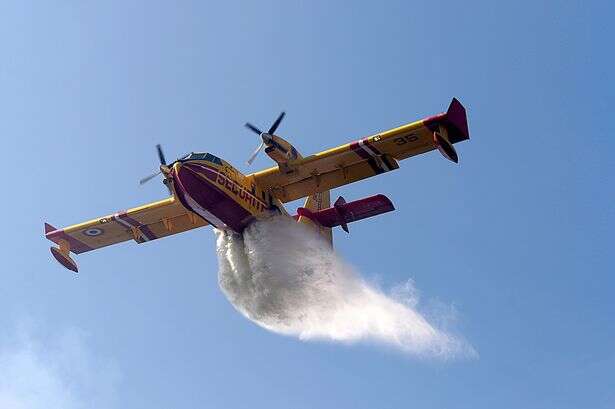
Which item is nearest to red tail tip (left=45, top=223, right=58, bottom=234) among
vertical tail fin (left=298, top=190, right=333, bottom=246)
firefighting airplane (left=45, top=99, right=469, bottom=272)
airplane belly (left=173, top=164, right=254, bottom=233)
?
firefighting airplane (left=45, top=99, right=469, bottom=272)

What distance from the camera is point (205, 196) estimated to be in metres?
27.1

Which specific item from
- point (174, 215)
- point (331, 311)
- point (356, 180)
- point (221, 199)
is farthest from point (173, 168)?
point (331, 311)

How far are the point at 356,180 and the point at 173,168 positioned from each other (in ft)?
20.2

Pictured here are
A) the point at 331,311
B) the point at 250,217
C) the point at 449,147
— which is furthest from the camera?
the point at 331,311

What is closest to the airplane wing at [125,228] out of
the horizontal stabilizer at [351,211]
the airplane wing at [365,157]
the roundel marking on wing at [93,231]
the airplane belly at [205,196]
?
the roundel marking on wing at [93,231]

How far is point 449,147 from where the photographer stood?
26.3 meters

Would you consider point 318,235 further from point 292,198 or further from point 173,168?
point 173,168

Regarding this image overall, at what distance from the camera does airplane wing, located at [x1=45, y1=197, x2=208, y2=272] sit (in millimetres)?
30750

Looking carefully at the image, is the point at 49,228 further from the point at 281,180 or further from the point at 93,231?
the point at 281,180

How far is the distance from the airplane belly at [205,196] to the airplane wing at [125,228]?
2.38 metres

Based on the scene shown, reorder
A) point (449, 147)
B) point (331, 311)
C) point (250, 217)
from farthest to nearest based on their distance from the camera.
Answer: point (331, 311), point (250, 217), point (449, 147)

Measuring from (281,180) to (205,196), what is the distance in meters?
2.97

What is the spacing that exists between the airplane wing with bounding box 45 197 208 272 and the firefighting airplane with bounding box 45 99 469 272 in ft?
0.12

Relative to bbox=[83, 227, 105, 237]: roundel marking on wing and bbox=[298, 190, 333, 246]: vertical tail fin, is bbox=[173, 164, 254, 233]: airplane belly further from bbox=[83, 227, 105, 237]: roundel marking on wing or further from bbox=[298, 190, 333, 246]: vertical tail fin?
bbox=[83, 227, 105, 237]: roundel marking on wing
